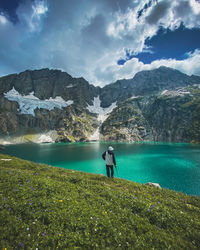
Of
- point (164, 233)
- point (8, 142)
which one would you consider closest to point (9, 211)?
point (164, 233)

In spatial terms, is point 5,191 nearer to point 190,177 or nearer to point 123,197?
point 123,197

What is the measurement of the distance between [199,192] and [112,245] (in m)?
33.5

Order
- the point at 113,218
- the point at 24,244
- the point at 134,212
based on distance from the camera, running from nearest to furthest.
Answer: the point at 24,244 → the point at 113,218 → the point at 134,212

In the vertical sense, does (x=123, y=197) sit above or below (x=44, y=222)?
below

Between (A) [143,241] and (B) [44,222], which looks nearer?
(A) [143,241]

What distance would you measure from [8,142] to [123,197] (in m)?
220

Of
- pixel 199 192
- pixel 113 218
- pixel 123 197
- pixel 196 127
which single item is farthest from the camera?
pixel 196 127

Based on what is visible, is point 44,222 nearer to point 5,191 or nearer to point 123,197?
point 5,191

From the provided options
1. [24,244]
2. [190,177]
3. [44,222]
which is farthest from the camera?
[190,177]

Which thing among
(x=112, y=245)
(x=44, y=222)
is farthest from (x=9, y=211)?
(x=112, y=245)

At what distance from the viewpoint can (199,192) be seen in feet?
88.3

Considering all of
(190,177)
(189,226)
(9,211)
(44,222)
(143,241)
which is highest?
(9,211)

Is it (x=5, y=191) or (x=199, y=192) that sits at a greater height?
(x=5, y=191)

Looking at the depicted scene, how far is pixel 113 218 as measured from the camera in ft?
21.3
